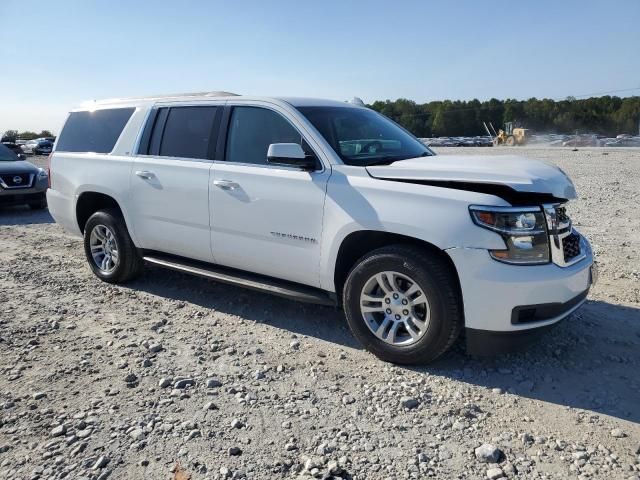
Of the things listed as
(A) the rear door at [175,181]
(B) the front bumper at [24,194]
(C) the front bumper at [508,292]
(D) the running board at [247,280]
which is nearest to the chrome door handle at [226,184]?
(A) the rear door at [175,181]

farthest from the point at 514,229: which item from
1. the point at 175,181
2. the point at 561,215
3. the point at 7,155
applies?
the point at 7,155

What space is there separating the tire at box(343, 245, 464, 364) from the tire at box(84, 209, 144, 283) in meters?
2.70

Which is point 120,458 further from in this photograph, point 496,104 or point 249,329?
point 496,104

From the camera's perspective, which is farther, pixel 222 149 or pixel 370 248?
pixel 222 149

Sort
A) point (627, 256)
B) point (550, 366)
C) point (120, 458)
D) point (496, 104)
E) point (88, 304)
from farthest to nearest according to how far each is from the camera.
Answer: point (496, 104) → point (627, 256) → point (88, 304) → point (550, 366) → point (120, 458)

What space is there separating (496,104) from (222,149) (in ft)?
377

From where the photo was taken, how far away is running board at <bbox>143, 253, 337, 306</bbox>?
4020 mm

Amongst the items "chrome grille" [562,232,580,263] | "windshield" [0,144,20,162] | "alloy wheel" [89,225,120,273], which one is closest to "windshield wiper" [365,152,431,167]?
"chrome grille" [562,232,580,263]

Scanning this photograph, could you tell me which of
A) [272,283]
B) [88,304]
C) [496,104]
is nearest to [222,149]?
[272,283]

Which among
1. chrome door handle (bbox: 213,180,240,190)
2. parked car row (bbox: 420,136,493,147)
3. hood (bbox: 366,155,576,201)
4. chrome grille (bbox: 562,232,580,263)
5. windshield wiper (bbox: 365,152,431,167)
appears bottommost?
parked car row (bbox: 420,136,493,147)

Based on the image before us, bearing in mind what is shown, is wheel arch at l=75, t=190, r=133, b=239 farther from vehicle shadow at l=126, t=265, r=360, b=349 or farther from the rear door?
vehicle shadow at l=126, t=265, r=360, b=349

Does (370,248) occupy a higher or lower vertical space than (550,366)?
higher

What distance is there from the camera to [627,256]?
6098mm

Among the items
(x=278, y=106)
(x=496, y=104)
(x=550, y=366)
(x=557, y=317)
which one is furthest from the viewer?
(x=496, y=104)
